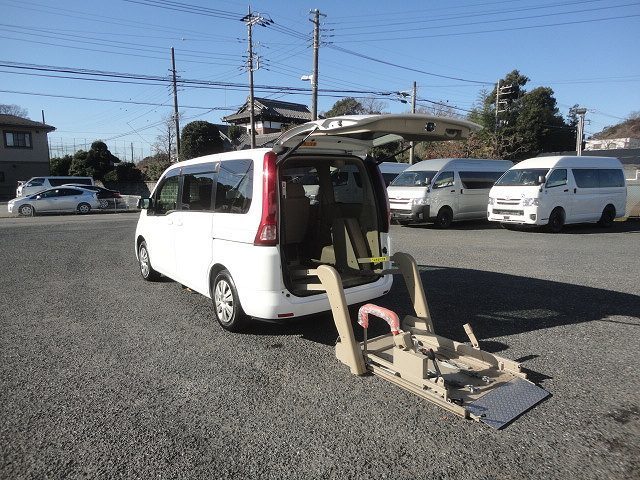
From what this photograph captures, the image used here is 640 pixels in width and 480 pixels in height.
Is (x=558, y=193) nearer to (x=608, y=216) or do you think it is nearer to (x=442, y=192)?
(x=608, y=216)

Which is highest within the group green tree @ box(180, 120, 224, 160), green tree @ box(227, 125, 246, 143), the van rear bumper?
green tree @ box(227, 125, 246, 143)

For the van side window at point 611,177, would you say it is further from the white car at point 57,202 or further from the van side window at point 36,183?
the van side window at point 36,183

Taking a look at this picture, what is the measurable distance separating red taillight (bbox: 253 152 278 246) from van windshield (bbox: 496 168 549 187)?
11884 mm

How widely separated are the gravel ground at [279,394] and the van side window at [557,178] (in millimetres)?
7537

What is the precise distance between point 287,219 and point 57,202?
70.9ft

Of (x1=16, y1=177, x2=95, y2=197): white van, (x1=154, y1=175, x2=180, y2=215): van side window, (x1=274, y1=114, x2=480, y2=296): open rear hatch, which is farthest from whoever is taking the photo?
(x1=16, y1=177, x2=95, y2=197): white van

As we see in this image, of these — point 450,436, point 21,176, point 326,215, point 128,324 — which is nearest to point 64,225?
point 128,324

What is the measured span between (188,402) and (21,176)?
44.0 metres

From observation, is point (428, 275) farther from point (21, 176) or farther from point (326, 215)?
point (21, 176)

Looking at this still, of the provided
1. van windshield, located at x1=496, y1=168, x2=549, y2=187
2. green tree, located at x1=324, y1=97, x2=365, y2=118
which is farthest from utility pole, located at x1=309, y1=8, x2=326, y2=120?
green tree, located at x1=324, y1=97, x2=365, y2=118

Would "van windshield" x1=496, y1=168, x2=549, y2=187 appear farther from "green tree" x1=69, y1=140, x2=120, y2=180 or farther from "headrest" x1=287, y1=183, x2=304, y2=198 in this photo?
"green tree" x1=69, y1=140, x2=120, y2=180

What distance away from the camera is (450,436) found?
2914 mm

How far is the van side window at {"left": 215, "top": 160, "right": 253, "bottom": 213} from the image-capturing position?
14.4 ft

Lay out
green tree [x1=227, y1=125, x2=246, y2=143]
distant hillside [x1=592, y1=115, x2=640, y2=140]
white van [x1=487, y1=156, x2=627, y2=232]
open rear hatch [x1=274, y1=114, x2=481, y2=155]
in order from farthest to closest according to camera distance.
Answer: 1. distant hillside [x1=592, y1=115, x2=640, y2=140]
2. green tree [x1=227, y1=125, x2=246, y2=143]
3. white van [x1=487, y1=156, x2=627, y2=232]
4. open rear hatch [x1=274, y1=114, x2=481, y2=155]
